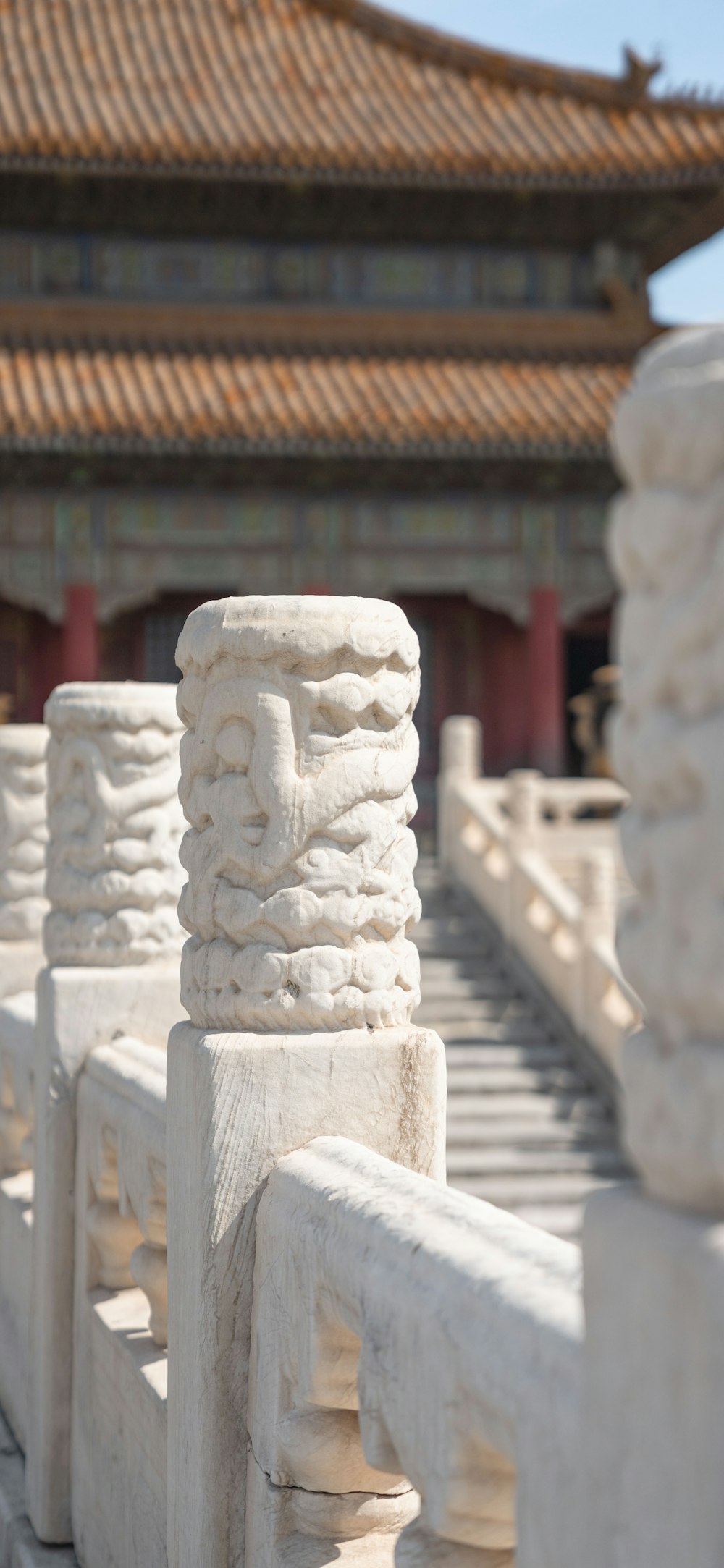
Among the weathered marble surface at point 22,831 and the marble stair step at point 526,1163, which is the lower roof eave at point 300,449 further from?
the weathered marble surface at point 22,831

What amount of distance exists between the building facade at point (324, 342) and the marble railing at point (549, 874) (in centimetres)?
304

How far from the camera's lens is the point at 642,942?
130cm

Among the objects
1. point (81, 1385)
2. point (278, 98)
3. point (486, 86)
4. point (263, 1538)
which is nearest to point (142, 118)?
point (278, 98)

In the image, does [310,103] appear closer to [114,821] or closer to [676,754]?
[114,821]

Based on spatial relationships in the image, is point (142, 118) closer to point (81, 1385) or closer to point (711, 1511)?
point (81, 1385)

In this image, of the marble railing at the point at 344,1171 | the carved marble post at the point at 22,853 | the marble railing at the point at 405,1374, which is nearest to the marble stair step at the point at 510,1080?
the carved marble post at the point at 22,853

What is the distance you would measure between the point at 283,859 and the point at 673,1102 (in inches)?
51.7

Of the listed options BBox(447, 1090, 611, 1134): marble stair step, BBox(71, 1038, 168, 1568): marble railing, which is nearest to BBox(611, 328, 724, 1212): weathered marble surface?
BBox(71, 1038, 168, 1568): marble railing

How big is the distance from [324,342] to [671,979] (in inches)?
655

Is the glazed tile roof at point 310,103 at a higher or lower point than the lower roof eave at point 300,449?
higher

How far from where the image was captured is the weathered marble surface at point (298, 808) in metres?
2.51

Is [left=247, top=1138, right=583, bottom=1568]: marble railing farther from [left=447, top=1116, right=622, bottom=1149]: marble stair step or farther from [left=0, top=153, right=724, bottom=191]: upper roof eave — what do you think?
[left=0, top=153, right=724, bottom=191]: upper roof eave

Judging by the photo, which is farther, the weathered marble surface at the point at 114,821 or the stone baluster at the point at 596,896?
the stone baluster at the point at 596,896

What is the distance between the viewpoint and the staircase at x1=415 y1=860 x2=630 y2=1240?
975cm
